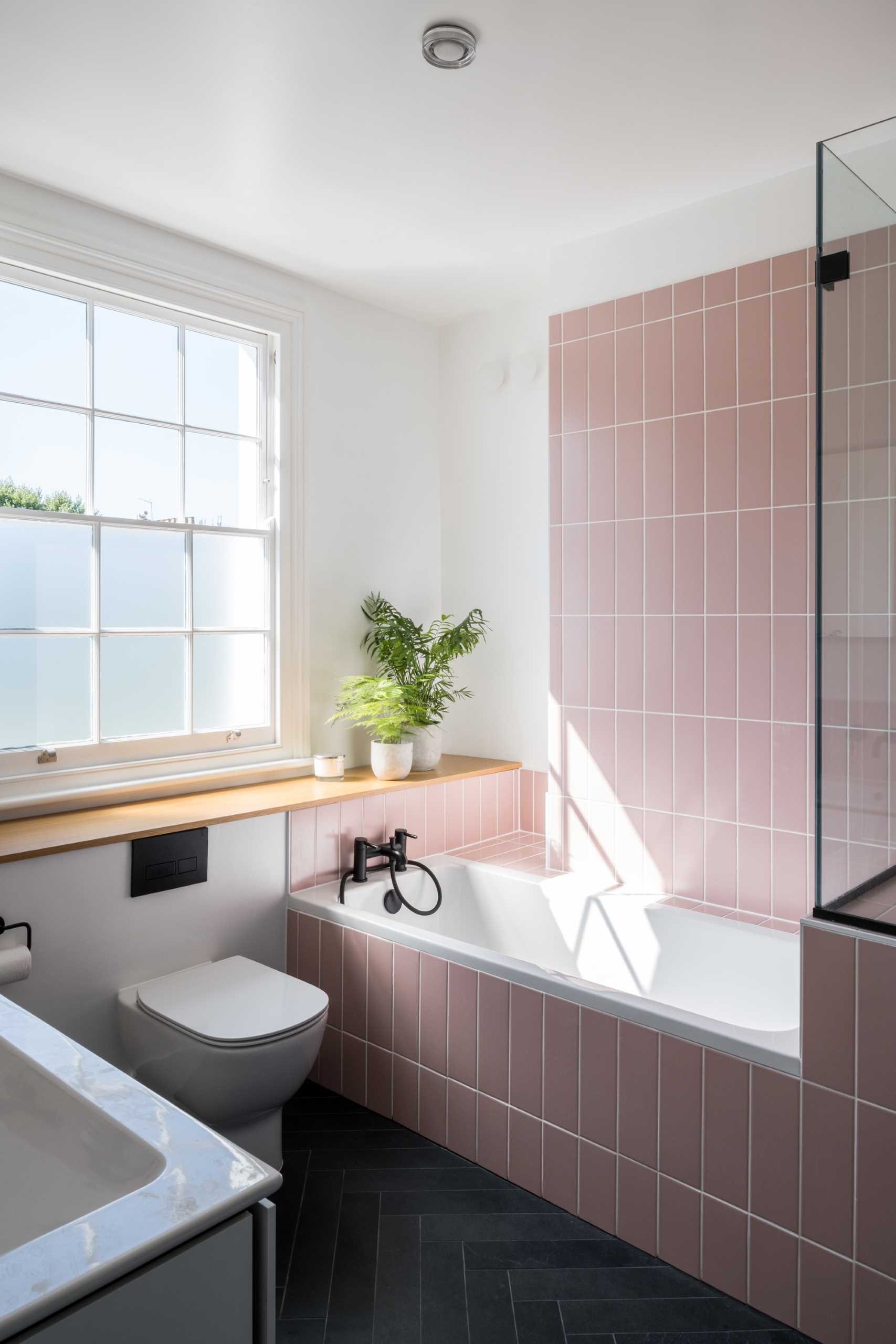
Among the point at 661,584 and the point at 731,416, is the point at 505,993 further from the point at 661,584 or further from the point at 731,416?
the point at 731,416

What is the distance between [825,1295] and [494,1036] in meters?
0.82

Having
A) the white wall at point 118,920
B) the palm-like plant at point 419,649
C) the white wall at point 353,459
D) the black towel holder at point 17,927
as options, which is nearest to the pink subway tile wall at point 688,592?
the palm-like plant at point 419,649

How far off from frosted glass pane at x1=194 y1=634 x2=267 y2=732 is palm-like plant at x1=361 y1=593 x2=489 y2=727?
47 centimetres

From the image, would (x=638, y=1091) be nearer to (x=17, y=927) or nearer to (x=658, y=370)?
(x=17, y=927)

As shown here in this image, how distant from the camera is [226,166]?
2.38m

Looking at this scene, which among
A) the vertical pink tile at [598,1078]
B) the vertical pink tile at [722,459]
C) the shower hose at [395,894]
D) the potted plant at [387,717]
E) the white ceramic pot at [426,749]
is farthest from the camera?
the white ceramic pot at [426,749]

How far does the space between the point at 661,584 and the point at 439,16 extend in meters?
1.61

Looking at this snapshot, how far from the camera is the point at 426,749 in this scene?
3.23 meters

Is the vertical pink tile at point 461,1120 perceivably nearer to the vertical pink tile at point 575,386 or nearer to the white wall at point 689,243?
the vertical pink tile at point 575,386

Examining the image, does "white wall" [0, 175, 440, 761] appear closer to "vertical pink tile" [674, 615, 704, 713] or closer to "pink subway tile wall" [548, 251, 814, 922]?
"pink subway tile wall" [548, 251, 814, 922]

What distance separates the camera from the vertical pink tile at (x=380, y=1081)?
94.8 inches

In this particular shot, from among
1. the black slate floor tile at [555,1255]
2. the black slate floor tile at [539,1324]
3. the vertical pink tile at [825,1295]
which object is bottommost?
the black slate floor tile at [539,1324]

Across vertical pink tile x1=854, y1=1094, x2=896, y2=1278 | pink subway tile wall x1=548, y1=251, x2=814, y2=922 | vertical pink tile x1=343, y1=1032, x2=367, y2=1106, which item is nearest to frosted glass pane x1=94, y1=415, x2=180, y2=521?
pink subway tile wall x1=548, y1=251, x2=814, y2=922

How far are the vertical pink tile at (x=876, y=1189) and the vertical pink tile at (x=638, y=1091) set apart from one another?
15.7 inches
